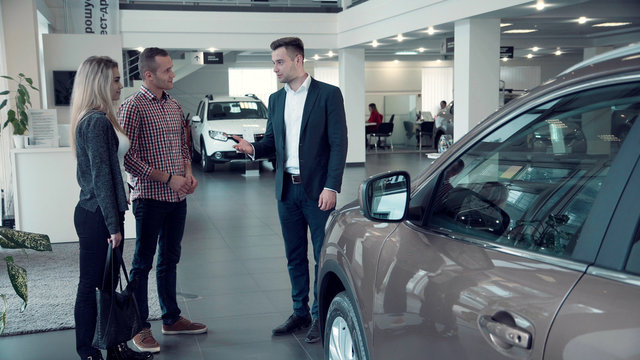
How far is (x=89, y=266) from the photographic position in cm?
364

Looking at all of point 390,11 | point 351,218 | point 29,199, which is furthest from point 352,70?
point 351,218

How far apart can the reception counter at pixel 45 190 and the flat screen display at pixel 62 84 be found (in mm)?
4036

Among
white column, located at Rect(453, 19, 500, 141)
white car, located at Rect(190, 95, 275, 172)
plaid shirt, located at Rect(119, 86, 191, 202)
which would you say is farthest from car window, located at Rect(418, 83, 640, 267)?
white car, located at Rect(190, 95, 275, 172)

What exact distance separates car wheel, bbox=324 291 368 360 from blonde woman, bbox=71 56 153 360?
1.28m

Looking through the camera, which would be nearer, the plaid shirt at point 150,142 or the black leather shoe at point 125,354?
the black leather shoe at point 125,354

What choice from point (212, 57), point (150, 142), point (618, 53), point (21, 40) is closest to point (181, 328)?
point (150, 142)

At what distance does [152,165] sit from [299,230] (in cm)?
100

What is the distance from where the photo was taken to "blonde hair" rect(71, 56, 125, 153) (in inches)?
143

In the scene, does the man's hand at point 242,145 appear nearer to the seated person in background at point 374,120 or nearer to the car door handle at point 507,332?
the car door handle at point 507,332

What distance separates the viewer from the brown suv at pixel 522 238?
4.59 ft

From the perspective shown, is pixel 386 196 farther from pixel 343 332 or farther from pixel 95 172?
pixel 95 172

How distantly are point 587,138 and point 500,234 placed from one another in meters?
0.35

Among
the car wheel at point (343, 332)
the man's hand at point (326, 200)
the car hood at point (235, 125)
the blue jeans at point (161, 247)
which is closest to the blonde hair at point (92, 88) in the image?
the blue jeans at point (161, 247)

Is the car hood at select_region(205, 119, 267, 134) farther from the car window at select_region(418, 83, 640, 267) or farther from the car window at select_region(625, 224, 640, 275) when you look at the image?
the car window at select_region(625, 224, 640, 275)
